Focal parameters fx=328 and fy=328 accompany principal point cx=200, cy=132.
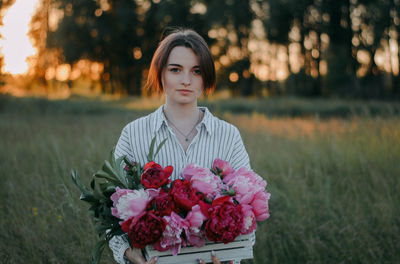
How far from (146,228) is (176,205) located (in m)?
0.17

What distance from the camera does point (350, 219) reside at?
335 centimetres

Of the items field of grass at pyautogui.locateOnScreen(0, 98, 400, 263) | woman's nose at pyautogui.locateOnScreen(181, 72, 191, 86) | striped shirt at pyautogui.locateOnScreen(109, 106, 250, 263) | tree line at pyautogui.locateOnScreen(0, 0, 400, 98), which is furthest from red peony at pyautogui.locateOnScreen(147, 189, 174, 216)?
tree line at pyautogui.locateOnScreen(0, 0, 400, 98)

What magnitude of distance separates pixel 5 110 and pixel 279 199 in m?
13.4

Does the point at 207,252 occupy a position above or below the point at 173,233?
below

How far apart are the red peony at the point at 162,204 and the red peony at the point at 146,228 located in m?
0.05

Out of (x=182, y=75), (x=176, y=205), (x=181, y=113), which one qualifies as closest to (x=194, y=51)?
(x=182, y=75)

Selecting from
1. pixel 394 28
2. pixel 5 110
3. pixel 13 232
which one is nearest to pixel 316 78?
pixel 394 28

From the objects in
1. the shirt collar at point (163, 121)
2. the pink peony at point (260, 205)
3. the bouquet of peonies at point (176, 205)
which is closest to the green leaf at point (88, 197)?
the bouquet of peonies at point (176, 205)

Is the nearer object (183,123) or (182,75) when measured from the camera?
(182,75)

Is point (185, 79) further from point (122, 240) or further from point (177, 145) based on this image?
point (122, 240)

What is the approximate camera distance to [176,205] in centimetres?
149

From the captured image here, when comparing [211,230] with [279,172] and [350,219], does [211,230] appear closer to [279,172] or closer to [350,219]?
[350,219]

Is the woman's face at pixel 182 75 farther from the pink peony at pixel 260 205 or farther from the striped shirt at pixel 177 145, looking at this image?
the pink peony at pixel 260 205

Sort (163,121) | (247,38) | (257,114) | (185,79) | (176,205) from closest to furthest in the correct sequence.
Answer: (176,205)
(185,79)
(163,121)
(257,114)
(247,38)
